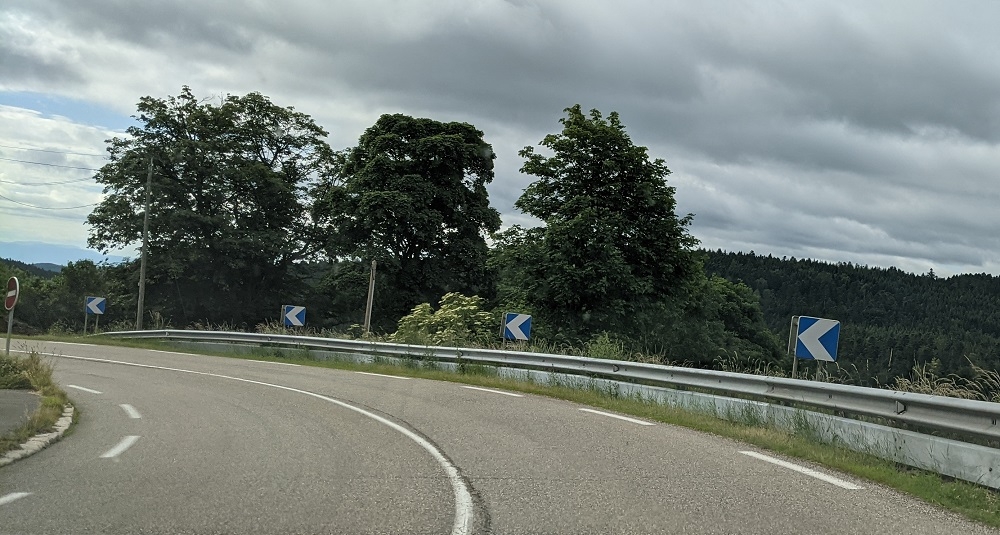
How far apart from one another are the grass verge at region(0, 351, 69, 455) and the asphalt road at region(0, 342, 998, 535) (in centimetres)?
37

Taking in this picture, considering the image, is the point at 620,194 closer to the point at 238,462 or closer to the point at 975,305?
the point at 238,462

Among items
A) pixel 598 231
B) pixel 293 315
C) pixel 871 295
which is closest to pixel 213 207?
pixel 293 315

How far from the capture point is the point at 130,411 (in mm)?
11695

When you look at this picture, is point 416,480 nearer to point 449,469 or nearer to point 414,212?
point 449,469

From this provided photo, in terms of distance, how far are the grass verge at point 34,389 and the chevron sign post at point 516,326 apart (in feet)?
34.0

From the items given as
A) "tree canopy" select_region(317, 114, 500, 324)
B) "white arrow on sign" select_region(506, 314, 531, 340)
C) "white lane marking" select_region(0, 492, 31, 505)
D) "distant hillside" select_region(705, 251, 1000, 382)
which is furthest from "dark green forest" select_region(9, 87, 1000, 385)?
"distant hillside" select_region(705, 251, 1000, 382)

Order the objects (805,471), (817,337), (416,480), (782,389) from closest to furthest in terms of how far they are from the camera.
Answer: (416,480)
(805,471)
(782,389)
(817,337)

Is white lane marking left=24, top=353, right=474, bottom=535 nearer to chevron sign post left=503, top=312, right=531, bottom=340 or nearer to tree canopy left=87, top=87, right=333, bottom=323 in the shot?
chevron sign post left=503, top=312, right=531, bottom=340

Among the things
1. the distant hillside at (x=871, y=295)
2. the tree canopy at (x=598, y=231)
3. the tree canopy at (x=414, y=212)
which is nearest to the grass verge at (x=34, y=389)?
the tree canopy at (x=598, y=231)

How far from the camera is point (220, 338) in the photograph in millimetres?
31172

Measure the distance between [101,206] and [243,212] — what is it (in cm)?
775

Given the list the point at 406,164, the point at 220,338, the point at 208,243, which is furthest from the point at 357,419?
the point at 208,243

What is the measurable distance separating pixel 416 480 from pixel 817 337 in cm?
728

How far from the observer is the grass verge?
27.8 feet
